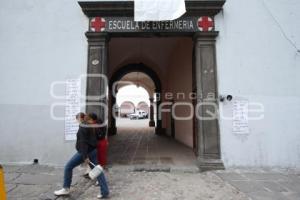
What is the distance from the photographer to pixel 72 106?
5.66 metres

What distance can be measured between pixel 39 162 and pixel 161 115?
758 cm

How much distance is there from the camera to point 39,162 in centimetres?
560

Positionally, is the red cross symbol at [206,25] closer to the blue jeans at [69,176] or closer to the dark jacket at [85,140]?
the dark jacket at [85,140]

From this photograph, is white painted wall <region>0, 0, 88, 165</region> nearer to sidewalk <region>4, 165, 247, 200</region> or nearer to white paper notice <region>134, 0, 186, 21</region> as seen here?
sidewalk <region>4, 165, 247, 200</region>

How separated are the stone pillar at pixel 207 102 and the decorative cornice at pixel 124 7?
510 millimetres

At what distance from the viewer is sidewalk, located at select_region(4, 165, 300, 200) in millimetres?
3959

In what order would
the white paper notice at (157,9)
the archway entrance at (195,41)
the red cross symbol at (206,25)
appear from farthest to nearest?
1. the red cross symbol at (206,25)
2. the archway entrance at (195,41)
3. the white paper notice at (157,9)

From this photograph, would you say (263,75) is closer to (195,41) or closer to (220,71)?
(220,71)

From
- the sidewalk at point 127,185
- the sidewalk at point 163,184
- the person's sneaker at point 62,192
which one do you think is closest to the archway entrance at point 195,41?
the sidewalk at point 163,184

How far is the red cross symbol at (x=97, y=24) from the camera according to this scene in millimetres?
5742

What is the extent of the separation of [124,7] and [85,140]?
10.2 feet

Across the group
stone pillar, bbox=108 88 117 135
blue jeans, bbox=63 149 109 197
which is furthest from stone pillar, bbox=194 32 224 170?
stone pillar, bbox=108 88 117 135

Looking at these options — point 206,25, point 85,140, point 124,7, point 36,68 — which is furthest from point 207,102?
point 36,68

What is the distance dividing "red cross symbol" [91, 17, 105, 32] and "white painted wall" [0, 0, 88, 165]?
6.8 inches
